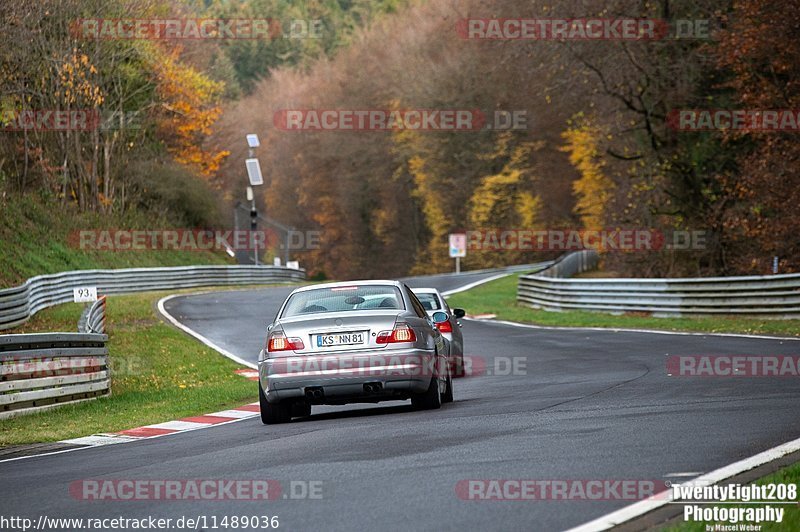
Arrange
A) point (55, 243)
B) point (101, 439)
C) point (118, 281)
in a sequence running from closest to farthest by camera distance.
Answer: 1. point (101, 439)
2. point (118, 281)
3. point (55, 243)

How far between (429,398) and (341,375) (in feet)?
3.70

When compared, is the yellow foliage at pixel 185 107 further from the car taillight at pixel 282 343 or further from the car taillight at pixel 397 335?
the car taillight at pixel 397 335

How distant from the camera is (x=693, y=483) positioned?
7.74 metres

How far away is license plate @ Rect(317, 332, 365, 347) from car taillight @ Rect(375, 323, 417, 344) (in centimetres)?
21

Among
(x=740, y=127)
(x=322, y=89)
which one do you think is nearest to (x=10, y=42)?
(x=740, y=127)

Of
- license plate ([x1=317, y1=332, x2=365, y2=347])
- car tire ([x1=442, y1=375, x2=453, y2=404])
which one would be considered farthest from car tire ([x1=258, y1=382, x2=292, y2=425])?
car tire ([x1=442, y1=375, x2=453, y2=404])

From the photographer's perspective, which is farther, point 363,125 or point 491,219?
point 363,125

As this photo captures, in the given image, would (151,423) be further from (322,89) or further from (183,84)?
(322,89)

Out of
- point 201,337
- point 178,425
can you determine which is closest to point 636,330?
point 201,337

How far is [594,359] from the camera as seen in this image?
68.3ft

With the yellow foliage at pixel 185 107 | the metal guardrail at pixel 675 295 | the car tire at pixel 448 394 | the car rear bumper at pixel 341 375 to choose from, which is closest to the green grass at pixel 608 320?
the metal guardrail at pixel 675 295

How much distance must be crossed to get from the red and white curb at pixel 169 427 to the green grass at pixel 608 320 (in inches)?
488

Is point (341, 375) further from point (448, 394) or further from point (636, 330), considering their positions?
point (636, 330)

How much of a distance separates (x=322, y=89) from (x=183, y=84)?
1686 inches
